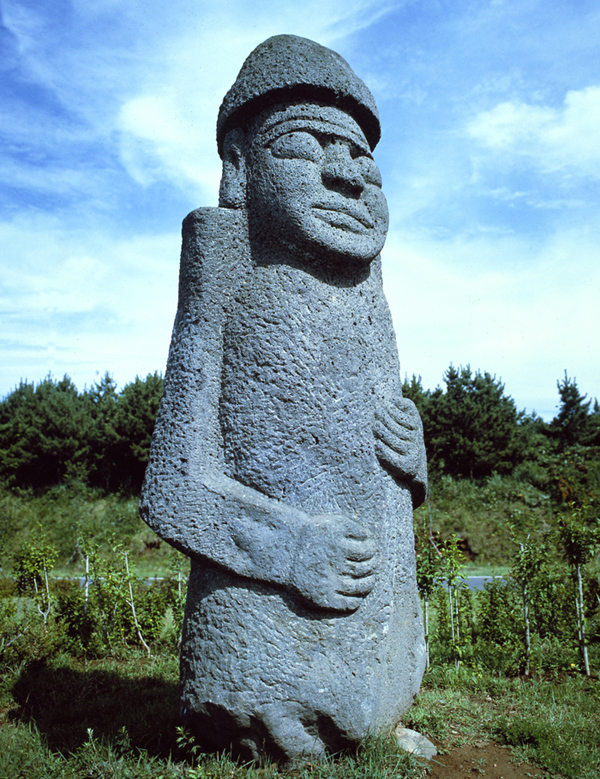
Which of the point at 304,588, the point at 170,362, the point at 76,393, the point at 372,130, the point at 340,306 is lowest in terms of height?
the point at 304,588

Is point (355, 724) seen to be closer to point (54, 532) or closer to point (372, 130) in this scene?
point (372, 130)

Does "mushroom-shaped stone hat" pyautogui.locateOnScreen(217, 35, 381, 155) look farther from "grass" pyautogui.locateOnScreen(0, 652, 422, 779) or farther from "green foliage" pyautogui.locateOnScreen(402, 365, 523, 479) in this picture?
"green foliage" pyautogui.locateOnScreen(402, 365, 523, 479)

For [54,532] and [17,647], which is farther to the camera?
[54,532]

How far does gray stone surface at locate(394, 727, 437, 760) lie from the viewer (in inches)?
105

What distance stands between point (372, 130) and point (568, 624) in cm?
478

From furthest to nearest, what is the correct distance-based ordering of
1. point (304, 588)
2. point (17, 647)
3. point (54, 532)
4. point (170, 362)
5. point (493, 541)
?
point (54, 532) < point (493, 541) < point (17, 647) < point (170, 362) < point (304, 588)

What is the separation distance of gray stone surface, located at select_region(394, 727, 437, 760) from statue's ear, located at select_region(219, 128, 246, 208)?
263 centimetres

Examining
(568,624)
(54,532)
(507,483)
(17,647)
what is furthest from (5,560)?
(507,483)

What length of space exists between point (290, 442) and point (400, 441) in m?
0.56

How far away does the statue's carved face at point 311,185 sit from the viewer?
2.56 metres

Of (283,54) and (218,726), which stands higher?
(283,54)

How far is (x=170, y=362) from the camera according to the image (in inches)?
103

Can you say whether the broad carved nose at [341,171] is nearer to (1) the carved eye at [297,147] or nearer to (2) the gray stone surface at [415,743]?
(1) the carved eye at [297,147]

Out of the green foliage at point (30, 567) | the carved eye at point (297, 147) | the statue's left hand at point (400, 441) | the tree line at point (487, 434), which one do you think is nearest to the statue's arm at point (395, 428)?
the statue's left hand at point (400, 441)
